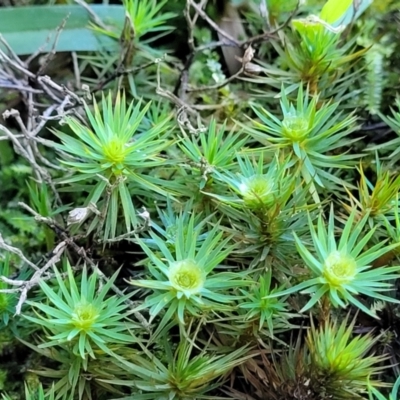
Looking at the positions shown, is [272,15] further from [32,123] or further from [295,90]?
[32,123]

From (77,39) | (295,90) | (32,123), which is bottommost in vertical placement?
(32,123)

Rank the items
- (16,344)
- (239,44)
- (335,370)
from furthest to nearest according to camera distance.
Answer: (239,44) → (16,344) → (335,370)

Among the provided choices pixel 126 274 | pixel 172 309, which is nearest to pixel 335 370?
pixel 172 309

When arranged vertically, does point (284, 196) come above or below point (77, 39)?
below

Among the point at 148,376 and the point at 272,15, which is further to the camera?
the point at 272,15

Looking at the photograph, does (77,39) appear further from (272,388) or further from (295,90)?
(272,388)

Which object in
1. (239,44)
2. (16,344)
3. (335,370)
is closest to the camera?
(335,370)

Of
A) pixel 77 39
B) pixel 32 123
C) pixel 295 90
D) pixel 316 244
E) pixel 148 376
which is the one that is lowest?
pixel 148 376

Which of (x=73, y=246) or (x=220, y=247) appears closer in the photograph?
(x=220, y=247)

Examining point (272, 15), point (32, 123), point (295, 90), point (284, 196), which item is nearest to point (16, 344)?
point (32, 123)
